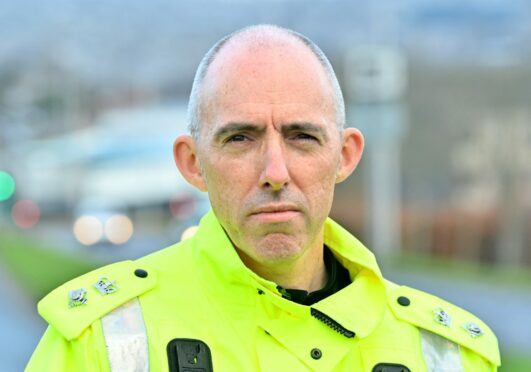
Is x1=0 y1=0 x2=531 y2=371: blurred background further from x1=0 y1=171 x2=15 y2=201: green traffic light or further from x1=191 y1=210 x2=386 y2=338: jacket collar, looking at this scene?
x1=191 y1=210 x2=386 y2=338: jacket collar

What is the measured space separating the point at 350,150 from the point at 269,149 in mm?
347

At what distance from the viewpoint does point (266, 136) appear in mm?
2922

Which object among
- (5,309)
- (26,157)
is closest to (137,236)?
(5,309)

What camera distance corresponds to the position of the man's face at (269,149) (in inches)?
114

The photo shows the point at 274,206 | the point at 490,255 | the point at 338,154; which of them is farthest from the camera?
the point at 490,255

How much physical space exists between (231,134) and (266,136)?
0.28 ft

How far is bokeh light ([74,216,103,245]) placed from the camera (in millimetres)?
30280

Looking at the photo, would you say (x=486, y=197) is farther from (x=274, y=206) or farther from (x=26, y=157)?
(x=274, y=206)

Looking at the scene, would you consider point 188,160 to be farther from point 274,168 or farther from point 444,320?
point 444,320

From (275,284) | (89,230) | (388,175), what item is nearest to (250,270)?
(275,284)

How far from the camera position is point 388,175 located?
3359 centimetres

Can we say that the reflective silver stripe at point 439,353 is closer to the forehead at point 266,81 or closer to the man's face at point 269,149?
the man's face at point 269,149

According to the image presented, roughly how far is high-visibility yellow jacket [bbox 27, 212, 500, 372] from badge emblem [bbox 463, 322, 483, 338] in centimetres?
3

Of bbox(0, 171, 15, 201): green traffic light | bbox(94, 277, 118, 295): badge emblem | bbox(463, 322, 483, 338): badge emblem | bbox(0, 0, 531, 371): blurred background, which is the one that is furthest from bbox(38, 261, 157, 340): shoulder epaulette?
bbox(0, 171, 15, 201): green traffic light
